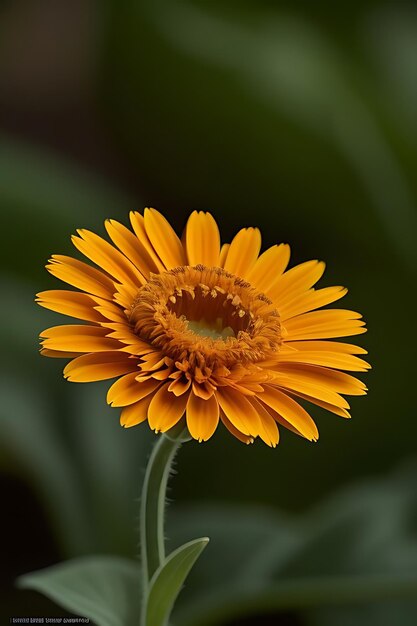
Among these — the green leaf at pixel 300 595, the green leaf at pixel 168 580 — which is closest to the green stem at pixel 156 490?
the green leaf at pixel 168 580

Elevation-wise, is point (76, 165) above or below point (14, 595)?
above

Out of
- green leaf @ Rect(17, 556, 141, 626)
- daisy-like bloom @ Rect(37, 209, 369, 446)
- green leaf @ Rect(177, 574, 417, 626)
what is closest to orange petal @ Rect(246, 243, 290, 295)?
daisy-like bloom @ Rect(37, 209, 369, 446)

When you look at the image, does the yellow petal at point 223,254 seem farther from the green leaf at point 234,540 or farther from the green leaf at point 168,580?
the green leaf at point 234,540

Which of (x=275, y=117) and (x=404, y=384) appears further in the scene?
(x=275, y=117)

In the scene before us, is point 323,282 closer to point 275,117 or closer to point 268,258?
point 275,117

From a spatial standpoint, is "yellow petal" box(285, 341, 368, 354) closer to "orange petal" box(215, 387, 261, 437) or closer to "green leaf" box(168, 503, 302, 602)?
"orange petal" box(215, 387, 261, 437)

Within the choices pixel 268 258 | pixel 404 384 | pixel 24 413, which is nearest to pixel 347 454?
pixel 404 384

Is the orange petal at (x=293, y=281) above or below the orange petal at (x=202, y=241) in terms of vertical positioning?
below
